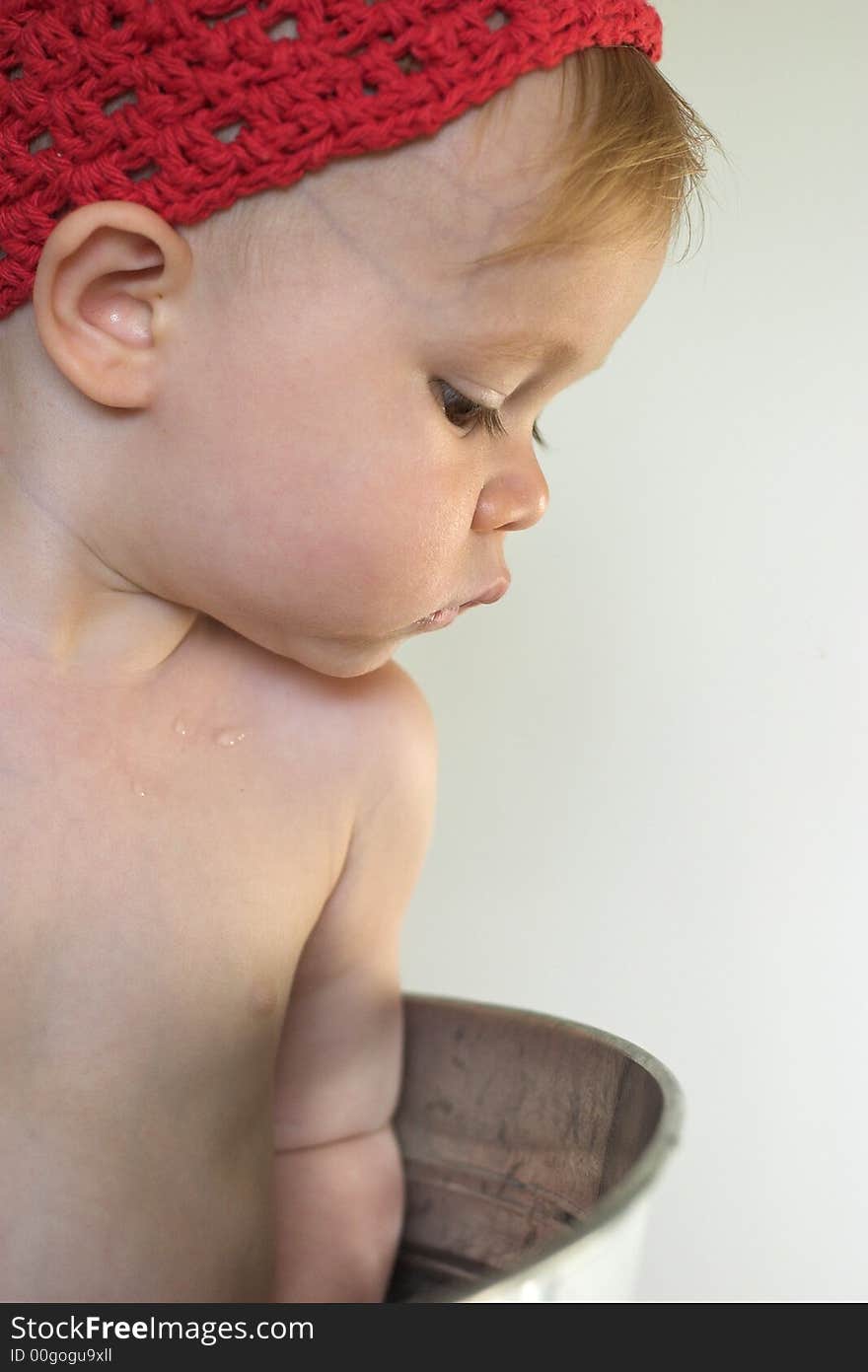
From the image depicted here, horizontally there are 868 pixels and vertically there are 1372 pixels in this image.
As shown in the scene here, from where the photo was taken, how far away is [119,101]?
59cm

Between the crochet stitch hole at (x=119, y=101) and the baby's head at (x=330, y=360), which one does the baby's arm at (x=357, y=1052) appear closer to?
the baby's head at (x=330, y=360)

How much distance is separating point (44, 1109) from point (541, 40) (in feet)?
1.62

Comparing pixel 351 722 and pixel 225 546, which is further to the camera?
pixel 351 722

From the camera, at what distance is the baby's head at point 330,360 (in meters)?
0.59

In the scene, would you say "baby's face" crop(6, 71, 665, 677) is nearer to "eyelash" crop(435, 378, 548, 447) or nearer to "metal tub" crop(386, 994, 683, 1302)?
"eyelash" crop(435, 378, 548, 447)

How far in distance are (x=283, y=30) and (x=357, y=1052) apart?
0.51m

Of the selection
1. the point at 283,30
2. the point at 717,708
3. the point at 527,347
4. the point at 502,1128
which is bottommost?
the point at 502,1128

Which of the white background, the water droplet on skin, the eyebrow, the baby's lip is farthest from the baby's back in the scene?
the white background

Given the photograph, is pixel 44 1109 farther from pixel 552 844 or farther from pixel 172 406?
pixel 552 844

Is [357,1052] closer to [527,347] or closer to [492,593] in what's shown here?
[492,593]

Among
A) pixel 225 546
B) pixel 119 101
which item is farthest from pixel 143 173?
pixel 225 546

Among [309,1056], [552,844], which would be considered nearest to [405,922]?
[552,844]

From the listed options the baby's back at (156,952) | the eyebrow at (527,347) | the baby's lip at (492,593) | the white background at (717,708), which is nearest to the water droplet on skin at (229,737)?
the baby's back at (156,952)
